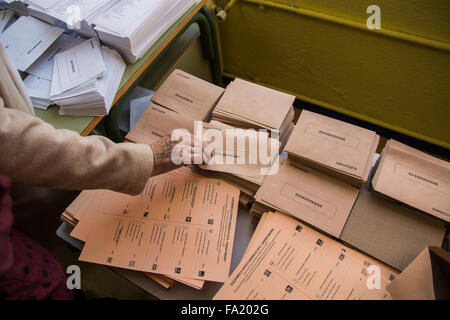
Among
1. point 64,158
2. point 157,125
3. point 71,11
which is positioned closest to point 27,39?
point 71,11

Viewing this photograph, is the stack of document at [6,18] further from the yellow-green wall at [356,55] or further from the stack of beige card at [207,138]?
the yellow-green wall at [356,55]

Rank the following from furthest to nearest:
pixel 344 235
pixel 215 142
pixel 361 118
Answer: pixel 361 118 < pixel 215 142 < pixel 344 235

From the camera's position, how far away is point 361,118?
1.94 metres

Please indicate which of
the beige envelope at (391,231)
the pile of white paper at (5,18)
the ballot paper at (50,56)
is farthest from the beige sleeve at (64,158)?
the pile of white paper at (5,18)

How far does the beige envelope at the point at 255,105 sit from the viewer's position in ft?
3.36

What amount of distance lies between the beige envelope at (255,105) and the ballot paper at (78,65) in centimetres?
46

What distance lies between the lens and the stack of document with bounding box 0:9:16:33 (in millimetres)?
1178

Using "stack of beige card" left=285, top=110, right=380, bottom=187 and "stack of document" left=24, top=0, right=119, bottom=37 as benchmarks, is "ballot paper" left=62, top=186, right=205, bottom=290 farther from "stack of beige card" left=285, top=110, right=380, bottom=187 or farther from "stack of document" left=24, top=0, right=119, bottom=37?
"stack of document" left=24, top=0, right=119, bottom=37

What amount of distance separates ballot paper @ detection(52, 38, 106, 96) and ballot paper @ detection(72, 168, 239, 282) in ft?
1.40

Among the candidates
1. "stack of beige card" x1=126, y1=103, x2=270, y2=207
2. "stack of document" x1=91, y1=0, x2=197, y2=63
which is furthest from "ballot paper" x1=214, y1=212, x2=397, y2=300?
"stack of document" x1=91, y1=0, x2=197, y2=63

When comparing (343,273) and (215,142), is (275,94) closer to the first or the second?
(215,142)
